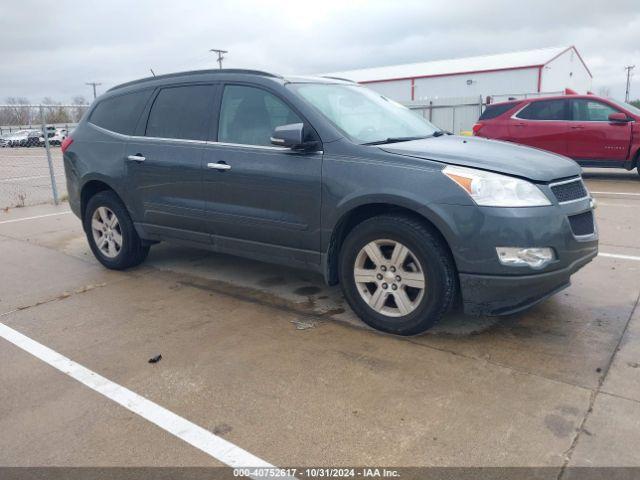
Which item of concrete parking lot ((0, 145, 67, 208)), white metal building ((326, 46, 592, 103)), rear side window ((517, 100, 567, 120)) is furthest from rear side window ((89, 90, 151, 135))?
white metal building ((326, 46, 592, 103))

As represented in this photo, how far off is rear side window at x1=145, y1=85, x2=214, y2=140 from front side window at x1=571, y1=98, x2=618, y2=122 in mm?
8711

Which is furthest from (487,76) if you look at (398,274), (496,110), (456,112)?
(398,274)

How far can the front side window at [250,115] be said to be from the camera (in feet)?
13.9

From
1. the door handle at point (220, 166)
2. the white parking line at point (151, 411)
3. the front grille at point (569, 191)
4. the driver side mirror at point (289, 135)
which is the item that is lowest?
the white parking line at point (151, 411)

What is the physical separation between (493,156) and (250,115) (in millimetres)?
1931

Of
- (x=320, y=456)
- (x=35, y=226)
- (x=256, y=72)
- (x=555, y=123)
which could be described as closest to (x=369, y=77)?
(x=555, y=123)

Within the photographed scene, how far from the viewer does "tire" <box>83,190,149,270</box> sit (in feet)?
17.9

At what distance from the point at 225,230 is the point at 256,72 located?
1.31m

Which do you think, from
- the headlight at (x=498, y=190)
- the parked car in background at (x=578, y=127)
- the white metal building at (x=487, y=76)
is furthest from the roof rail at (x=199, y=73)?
the white metal building at (x=487, y=76)

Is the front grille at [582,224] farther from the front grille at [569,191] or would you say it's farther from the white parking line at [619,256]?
the white parking line at [619,256]

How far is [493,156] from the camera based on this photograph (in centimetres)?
368

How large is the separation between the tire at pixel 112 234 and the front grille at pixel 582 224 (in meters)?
3.97

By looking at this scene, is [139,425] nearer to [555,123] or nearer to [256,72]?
[256,72]

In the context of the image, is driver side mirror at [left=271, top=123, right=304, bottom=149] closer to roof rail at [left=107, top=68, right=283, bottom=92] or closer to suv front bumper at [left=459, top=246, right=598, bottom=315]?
roof rail at [left=107, top=68, right=283, bottom=92]
